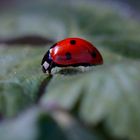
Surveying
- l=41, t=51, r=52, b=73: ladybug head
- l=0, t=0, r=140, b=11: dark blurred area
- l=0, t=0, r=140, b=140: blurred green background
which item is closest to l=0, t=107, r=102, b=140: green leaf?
l=0, t=0, r=140, b=140: blurred green background

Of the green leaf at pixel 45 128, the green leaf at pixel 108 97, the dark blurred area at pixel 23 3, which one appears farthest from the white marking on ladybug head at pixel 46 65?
the dark blurred area at pixel 23 3

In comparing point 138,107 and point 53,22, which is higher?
point 138,107

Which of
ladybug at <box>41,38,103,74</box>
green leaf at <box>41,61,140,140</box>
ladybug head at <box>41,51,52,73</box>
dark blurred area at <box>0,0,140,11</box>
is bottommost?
dark blurred area at <box>0,0,140,11</box>

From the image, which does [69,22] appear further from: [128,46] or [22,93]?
[22,93]

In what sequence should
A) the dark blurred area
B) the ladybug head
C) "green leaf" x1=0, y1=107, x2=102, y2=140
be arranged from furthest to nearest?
1. the dark blurred area
2. the ladybug head
3. "green leaf" x1=0, y1=107, x2=102, y2=140

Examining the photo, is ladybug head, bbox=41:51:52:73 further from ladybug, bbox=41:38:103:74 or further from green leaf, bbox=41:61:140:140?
green leaf, bbox=41:61:140:140

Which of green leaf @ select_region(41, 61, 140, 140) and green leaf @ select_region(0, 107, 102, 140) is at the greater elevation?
green leaf @ select_region(41, 61, 140, 140)

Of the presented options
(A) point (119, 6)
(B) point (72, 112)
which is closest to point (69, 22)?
(A) point (119, 6)
